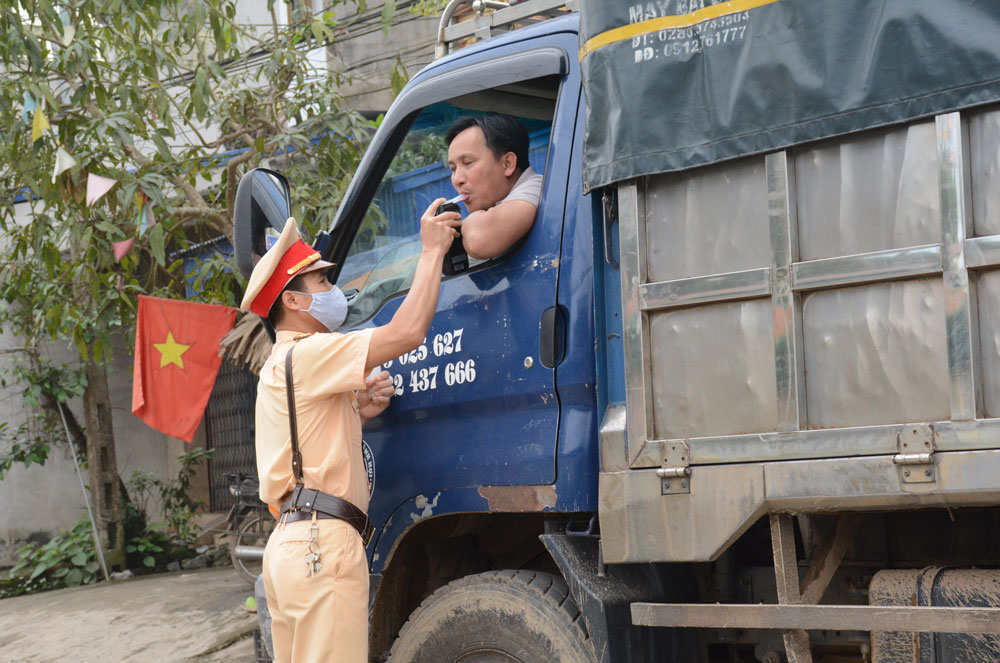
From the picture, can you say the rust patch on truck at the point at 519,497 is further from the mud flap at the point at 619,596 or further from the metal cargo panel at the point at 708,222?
the metal cargo panel at the point at 708,222

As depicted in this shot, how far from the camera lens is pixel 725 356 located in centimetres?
244

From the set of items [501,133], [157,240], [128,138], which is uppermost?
[128,138]

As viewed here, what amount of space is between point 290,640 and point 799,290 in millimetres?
1763

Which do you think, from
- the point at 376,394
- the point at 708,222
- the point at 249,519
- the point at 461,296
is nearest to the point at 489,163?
the point at 461,296

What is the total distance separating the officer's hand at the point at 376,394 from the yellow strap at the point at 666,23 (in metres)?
1.19

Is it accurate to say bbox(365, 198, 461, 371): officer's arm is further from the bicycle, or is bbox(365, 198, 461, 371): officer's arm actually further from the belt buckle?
the bicycle

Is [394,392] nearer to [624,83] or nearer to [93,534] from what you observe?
[624,83]

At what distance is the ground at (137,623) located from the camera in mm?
7011

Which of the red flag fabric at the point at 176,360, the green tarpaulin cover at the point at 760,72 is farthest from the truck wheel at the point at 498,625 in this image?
the red flag fabric at the point at 176,360

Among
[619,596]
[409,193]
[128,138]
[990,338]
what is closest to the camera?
[990,338]

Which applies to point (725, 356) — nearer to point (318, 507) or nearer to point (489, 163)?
point (489, 163)

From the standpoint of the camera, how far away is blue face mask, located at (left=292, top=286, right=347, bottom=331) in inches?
124

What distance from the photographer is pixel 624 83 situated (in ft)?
8.68

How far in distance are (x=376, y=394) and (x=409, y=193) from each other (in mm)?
761
